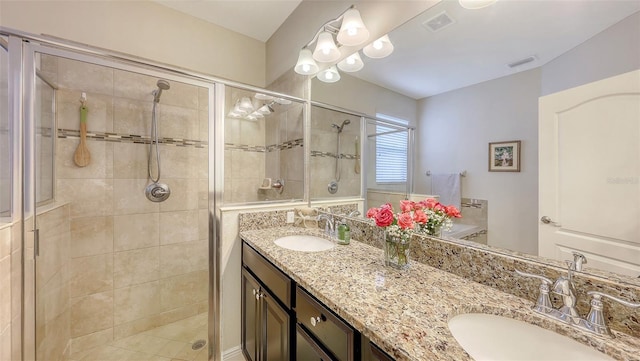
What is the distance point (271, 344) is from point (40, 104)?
1.98m

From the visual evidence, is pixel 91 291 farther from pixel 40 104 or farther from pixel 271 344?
pixel 271 344

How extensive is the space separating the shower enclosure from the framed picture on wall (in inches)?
69.1

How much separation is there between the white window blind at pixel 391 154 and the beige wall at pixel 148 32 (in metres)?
1.84

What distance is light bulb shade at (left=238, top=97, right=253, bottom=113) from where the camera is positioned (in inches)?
79.1

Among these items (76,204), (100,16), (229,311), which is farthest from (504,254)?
(100,16)

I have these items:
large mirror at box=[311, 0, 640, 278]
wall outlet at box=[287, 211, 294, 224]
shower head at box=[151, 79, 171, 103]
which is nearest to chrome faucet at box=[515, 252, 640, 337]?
large mirror at box=[311, 0, 640, 278]

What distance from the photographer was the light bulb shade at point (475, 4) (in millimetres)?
1016

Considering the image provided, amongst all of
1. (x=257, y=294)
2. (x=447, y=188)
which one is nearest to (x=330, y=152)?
(x=447, y=188)

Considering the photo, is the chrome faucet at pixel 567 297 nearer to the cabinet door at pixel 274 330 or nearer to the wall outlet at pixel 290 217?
the cabinet door at pixel 274 330

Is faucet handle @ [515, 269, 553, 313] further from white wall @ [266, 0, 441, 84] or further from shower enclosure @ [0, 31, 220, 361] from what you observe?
shower enclosure @ [0, 31, 220, 361]

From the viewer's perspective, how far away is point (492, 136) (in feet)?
3.27

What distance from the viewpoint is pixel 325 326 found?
2.84 feet

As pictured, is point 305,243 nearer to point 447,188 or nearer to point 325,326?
point 325,326

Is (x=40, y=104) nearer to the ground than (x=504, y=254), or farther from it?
farther from it
